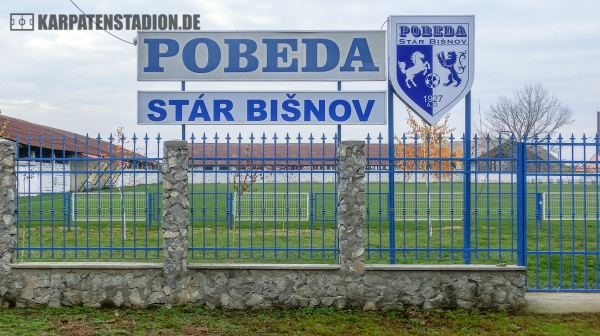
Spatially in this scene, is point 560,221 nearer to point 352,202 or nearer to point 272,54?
point 352,202

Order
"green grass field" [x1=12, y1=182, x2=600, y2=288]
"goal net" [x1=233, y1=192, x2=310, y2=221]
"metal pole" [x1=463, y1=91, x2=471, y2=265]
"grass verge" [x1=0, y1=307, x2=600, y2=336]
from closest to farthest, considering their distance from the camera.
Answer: "grass verge" [x1=0, y1=307, x2=600, y2=336] < "metal pole" [x1=463, y1=91, x2=471, y2=265] < "green grass field" [x1=12, y1=182, x2=600, y2=288] < "goal net" [x1=233, y1=192, x2=310, y2=221]

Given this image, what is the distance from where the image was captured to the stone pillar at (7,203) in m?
7.85

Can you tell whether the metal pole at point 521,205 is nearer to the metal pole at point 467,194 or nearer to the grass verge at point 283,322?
the metal pole at point 467,194

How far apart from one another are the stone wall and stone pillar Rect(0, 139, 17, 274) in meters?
0.88

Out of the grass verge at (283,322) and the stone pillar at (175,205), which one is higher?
the stone pillar at (175,205)

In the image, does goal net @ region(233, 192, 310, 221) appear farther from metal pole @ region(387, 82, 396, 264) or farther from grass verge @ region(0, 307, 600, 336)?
grass verge @ region(0, 307, 600, 336)

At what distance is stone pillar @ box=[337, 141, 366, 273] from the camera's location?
7723 mm

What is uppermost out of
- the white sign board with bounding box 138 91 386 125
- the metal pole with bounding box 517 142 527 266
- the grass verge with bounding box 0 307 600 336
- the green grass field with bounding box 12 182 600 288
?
the white sign board with bounding box 138 91 386 125

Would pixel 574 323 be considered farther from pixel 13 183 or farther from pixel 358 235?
pixel 13 183

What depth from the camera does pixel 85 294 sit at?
25.7 feet

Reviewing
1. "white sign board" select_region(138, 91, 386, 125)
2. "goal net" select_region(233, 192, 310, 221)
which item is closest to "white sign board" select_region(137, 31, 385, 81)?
"white sign board" select_region(138, 91, 386, 125)

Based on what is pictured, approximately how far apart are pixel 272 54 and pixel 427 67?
6.80 ft

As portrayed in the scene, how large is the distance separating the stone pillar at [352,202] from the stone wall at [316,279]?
0.04 feet

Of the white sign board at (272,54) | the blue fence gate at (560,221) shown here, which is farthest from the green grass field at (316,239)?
the white sign board at (272,54)
